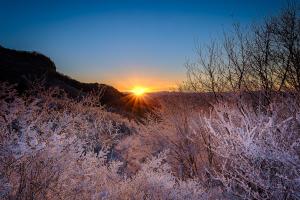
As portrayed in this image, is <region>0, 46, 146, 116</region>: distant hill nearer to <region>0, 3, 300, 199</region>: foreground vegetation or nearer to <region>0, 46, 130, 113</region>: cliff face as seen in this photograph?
<region>0, 46, 130, 113</region>: cliff face

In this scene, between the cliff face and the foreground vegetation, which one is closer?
the foreground vegetation

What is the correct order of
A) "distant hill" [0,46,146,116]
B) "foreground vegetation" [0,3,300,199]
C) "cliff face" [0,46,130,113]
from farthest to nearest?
"distant hill" [0,46,146,116], "cliff face" [0,46,130,113], "foreground vegetation" [0,3,300,199]

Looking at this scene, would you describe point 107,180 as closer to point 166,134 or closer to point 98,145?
point 98,145

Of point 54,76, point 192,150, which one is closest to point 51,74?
point 54,76

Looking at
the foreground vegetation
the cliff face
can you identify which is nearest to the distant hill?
the cliff face

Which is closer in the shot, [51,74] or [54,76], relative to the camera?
[51,74]

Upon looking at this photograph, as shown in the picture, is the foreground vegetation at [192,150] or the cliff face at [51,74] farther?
the cliff face at [51,74]

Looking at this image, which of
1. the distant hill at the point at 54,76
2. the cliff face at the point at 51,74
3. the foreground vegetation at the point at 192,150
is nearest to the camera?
the foreground vegetation at the point at 192,150

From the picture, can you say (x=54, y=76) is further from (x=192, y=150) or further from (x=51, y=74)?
(x=192, y=150)

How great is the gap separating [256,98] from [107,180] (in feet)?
20.2

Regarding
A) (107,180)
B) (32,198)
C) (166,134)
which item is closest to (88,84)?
(166,134)

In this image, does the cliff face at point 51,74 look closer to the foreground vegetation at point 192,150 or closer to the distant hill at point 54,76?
the distant hill at point 54,76

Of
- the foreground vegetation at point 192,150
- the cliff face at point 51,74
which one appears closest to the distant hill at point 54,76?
the cliff face at point 51,74

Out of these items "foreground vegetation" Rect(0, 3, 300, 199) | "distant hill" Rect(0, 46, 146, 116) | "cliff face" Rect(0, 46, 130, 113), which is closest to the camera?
"foreground vegetation" Rect(0, 3, 300, 199)
